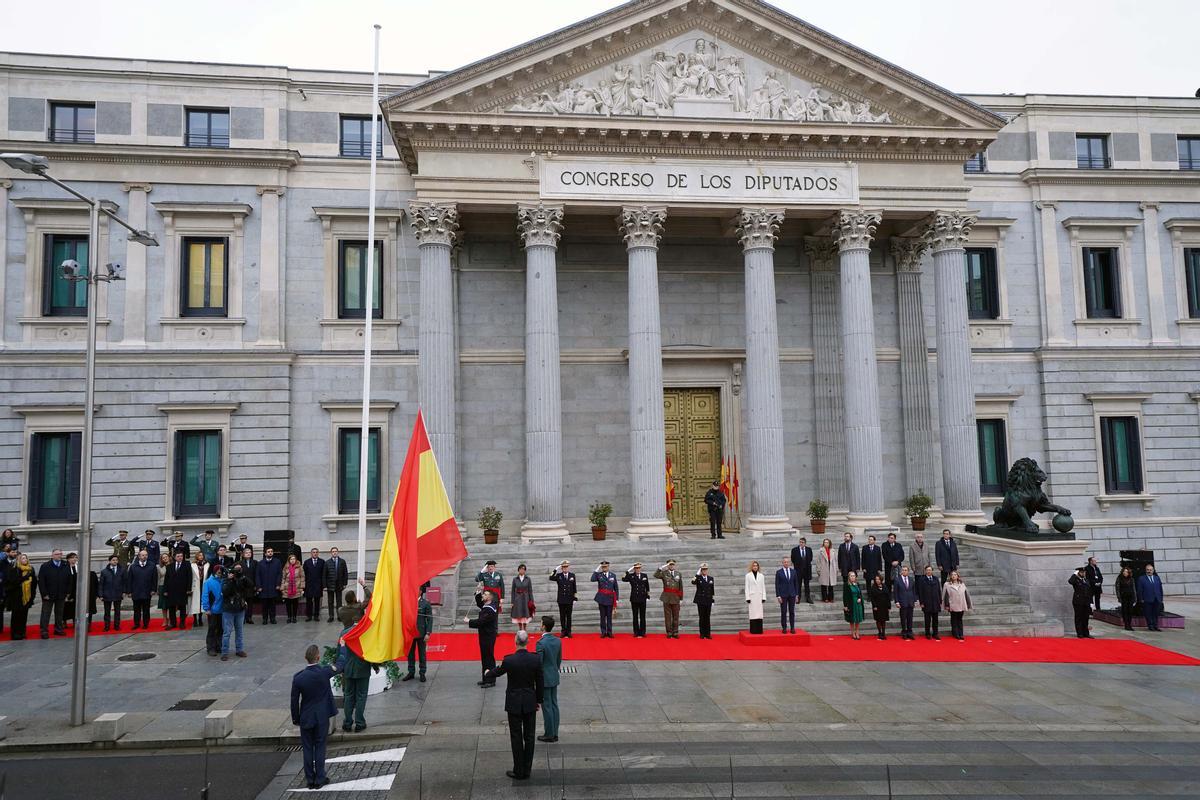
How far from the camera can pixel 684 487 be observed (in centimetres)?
2938

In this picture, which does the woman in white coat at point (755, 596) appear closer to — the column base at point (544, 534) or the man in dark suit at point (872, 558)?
the man in dark suit at point (872, 558)

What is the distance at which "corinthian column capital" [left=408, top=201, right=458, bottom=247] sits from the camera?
81.8ft

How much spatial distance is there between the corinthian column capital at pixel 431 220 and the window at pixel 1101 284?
24768mm

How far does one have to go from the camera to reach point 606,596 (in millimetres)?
19047

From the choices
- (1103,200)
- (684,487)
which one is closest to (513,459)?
(684,487)

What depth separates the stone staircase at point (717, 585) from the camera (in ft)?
67.9

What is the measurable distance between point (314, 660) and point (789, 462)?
72.2 feet

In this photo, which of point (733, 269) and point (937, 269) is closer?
point (937, 269)

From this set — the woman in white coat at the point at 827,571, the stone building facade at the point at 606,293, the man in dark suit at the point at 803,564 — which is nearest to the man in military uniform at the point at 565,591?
the stone building facade at the point at 606,293

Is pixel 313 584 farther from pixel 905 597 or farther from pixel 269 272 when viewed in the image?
pixel 905 597

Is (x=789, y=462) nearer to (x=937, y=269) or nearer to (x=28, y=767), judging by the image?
(x=937, y=269)

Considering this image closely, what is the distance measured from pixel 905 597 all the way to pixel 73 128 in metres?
30.2

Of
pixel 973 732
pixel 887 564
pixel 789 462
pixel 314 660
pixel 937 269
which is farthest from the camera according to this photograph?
pixel 789 462

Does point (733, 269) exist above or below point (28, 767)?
above
